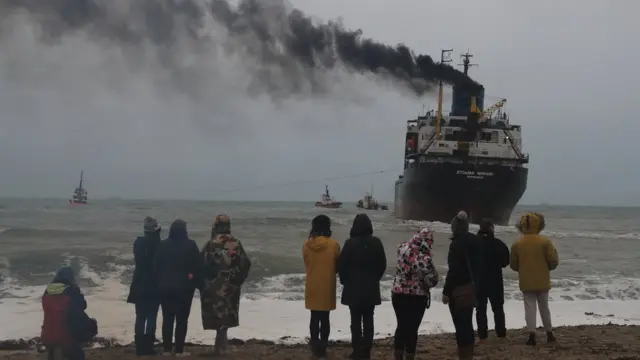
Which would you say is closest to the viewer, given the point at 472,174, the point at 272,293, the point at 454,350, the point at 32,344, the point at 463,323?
the point at 463,323

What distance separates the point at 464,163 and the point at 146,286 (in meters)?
30.3

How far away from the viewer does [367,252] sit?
17.9 feet

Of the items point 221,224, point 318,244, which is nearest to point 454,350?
point 318,244

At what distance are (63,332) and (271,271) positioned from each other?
33.3 ft

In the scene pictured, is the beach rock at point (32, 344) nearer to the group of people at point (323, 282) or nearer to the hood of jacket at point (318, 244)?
the group of people at point (323, 282)

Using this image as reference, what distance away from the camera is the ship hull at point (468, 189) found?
34031mm

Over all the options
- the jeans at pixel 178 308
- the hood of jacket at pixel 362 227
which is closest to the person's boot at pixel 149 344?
the jeans at pixel 178 308

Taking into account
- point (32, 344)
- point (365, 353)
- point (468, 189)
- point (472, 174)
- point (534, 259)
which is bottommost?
point (32, 344)

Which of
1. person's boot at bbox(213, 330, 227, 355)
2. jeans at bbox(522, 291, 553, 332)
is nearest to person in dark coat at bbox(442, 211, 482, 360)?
jeans at bbox(522, 291, 553, 332)

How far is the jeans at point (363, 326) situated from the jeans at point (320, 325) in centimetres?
32

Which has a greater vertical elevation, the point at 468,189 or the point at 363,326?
the point at 468,189

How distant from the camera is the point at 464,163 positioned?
113 ft

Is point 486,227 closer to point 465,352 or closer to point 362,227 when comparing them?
point 465,352

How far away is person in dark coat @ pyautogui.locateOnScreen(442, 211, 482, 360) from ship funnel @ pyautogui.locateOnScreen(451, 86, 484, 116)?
114ft
